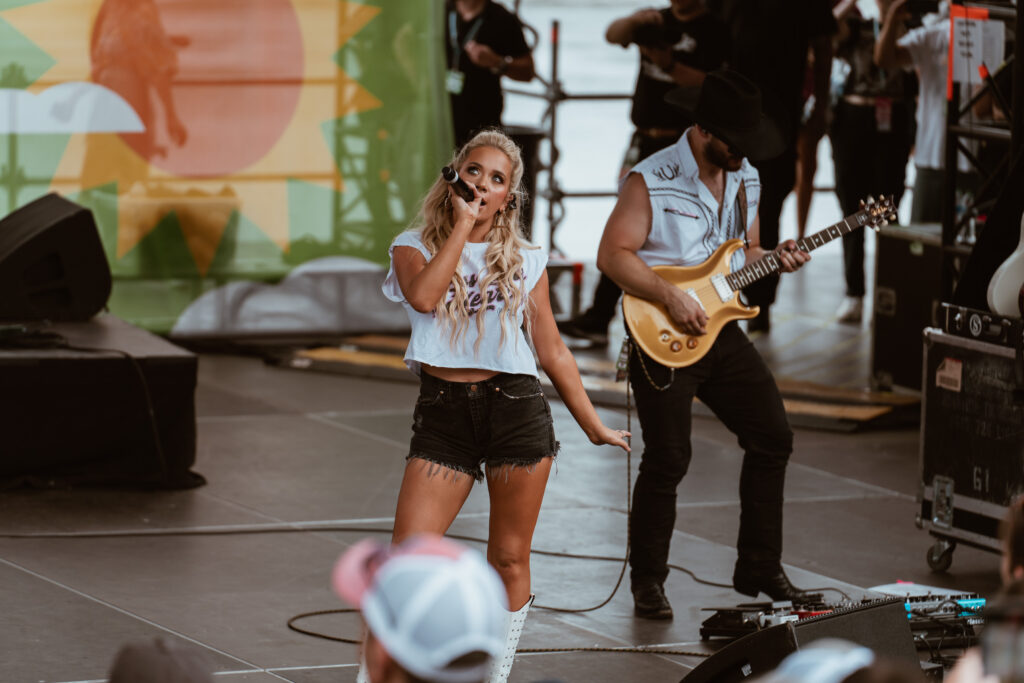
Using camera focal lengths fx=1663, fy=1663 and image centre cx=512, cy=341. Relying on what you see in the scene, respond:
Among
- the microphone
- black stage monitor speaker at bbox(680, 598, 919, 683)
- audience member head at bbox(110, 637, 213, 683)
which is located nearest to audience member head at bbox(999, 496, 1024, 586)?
audience member head at bbox(110, 637, 213, 683)

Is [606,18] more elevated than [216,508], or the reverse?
[606,18]

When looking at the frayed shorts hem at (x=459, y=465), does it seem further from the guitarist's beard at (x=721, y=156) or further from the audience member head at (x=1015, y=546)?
the audience member head at (x=1015, y=546)

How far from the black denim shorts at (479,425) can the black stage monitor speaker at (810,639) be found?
77 cm

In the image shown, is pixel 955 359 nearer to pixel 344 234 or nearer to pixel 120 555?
pixel 120 555

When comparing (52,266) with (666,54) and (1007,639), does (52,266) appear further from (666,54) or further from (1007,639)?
(1007,639)

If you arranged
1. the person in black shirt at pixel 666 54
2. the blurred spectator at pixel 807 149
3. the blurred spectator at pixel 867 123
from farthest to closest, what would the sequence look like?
the blurred spectator at pixel 807 149 → the blurred spectator at pixel 867 123 → the person in black shirt at pixel 666 54

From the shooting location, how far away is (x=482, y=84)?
1191cm

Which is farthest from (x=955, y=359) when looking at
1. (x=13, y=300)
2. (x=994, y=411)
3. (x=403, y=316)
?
(x=403, y=316)

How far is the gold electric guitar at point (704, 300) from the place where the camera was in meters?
5.99

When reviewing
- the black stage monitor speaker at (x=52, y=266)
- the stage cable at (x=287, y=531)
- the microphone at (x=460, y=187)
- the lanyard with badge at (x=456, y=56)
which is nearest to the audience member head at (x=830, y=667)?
the microphone at (x=460, y=187)

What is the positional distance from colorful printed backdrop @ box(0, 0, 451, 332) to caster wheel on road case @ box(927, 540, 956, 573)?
5.59m

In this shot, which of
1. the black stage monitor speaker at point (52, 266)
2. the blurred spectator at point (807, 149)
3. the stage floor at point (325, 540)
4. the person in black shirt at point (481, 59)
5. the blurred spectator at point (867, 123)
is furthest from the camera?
the blurred spectator at point (807, 149)

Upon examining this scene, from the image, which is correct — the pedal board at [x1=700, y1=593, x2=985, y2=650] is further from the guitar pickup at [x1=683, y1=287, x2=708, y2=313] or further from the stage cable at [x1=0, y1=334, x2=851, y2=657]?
the guitar pickup at [x1=683, y1=287, x2=708, y2=313]

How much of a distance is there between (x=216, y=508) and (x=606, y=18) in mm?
25761
